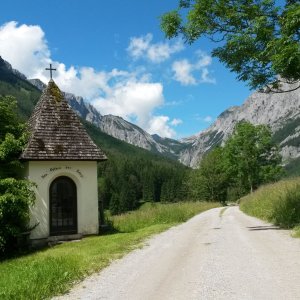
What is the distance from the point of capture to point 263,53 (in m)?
14.1

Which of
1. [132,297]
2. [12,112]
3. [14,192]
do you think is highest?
[12,112]

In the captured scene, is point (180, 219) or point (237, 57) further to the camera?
point (180, 219)

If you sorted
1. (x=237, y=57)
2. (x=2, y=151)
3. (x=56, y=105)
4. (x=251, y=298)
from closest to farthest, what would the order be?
A: (x=251, y=298), (x=237, y=57), (x=2, y=151), (x=56, y=105)

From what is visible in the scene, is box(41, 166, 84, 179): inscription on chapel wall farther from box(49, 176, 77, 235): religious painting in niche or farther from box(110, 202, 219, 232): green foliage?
box(110, 202, 219, 232): green foliage

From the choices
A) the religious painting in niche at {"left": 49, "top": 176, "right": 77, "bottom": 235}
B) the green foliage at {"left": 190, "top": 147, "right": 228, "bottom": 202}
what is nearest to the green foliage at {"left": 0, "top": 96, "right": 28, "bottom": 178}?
the religious painting in niche at {"left": 49, "top": 176, "right": 77, "bottom": 235}

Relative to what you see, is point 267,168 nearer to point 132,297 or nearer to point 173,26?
point 173,26

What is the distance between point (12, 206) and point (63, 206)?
3719 millimetres

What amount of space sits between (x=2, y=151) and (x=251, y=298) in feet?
40.8

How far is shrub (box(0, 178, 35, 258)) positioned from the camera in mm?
15219

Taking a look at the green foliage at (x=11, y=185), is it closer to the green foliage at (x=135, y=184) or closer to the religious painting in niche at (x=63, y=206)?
the religious painting in niche at (x=63, y=206)

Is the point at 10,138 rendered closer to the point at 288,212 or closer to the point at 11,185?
the point at 11,185

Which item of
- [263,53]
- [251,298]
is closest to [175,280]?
[251,298]

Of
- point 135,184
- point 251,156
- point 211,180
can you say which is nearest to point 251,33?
point 251,156

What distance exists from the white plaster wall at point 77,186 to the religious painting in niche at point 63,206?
242 mm
